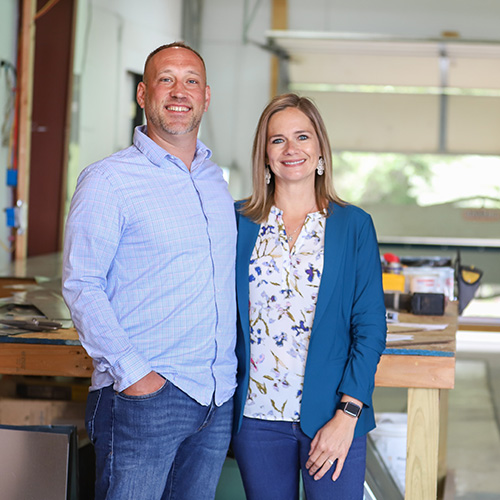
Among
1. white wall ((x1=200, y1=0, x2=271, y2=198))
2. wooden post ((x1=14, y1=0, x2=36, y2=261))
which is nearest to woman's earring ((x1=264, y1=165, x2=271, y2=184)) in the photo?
wooden post ((x1=14, y1=0, x2=36, y2=261))

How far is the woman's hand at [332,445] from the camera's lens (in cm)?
164

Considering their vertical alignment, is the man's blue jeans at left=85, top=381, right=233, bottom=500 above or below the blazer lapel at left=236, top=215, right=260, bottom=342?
below

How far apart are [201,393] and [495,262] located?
6.53m

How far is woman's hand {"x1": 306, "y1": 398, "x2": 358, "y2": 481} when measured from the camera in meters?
1.64

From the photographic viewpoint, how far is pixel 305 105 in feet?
5.93

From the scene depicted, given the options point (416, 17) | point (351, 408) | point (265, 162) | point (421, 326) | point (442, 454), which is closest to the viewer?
point (351, 408)

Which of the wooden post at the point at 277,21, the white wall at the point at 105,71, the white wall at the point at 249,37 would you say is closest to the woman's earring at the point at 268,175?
the white wall at the point at 105,71

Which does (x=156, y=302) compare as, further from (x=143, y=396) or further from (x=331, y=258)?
(x=331, y=258)

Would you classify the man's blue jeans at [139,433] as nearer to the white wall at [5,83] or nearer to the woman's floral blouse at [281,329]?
the woman's floral blouse at [281,329]

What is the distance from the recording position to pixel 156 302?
5.22ft

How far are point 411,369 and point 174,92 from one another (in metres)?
1.09

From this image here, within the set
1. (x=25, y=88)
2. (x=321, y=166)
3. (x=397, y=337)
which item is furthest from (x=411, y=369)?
(x=25, y=88)

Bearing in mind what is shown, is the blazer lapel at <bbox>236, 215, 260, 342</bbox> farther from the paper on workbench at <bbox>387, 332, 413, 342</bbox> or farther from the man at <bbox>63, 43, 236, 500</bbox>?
the paper on workbench at <bbox>387, 332, 413, 342</bbox>

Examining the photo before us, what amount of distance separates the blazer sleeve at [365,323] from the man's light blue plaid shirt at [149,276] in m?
0.30
